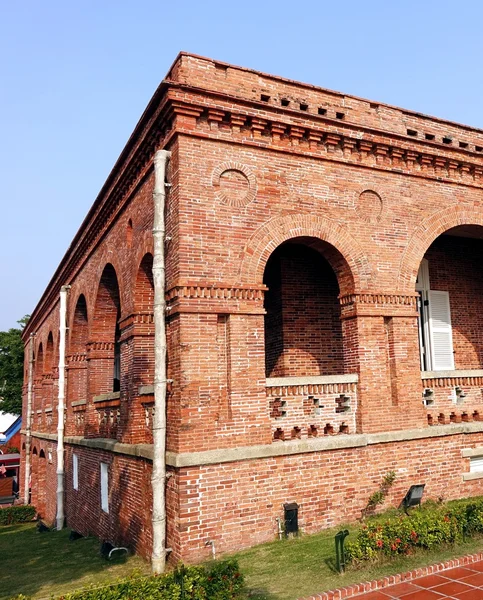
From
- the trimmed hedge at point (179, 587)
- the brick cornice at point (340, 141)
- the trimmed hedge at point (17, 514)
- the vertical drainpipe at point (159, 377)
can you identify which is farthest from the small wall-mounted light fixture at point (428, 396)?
the trimmed hedge at point (17, 514)

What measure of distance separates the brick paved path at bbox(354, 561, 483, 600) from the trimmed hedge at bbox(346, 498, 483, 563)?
18.9 inches

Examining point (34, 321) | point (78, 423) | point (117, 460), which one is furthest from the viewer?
point (34, 321)

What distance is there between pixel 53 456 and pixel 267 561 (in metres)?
13.5

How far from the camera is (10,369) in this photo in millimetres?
43000

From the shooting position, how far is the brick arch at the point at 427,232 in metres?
10.5

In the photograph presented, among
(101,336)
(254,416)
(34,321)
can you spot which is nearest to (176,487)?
(254,416)

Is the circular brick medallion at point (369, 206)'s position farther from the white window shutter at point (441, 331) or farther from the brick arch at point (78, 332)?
the brick arch at point (78, 332)

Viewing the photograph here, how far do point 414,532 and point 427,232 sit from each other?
601 cm

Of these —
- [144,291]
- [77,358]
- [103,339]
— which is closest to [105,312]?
[103,339]

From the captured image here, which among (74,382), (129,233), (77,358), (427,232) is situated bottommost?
(74,382)

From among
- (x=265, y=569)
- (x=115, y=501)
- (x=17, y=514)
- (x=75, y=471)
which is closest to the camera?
(x=265, y=569)

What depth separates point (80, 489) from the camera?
14.6m

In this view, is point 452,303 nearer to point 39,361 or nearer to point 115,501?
point 115,501

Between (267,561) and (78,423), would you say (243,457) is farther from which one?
Answer: (78,423)
